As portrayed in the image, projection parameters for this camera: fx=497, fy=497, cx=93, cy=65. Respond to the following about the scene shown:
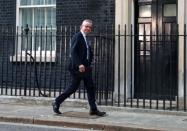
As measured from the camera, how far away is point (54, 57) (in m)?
13.0

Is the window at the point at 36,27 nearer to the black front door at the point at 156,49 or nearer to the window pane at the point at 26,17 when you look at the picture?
the window pane at the point at 26,17

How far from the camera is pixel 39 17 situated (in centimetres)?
1369

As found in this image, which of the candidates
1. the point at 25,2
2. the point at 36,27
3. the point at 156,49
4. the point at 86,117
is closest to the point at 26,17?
the point at 25,2

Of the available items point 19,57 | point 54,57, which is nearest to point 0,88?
point 19,57

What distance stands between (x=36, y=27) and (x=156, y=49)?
3123 millimetres

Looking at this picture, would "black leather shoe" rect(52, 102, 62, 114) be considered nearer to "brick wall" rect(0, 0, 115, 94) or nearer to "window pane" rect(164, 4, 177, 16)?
"brick wall" rect(0, 0, 115, 94)

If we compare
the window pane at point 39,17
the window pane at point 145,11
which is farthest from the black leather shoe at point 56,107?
the window pane at point 39,17

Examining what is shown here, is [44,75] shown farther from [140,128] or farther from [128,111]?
[140,128]

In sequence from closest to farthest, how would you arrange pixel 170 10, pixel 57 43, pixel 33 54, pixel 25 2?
pixel 170 10, pixel 57 43, pixel 33 54, pixel 25 2

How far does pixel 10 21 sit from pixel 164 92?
492 centimetres

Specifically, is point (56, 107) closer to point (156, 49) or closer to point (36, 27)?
point (156, 49)

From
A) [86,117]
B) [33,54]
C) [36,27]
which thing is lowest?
[86,117]

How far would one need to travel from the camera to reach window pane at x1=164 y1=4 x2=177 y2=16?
11.8 meters

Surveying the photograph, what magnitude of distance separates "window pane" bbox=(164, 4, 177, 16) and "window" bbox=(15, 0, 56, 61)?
2913 millimetres
